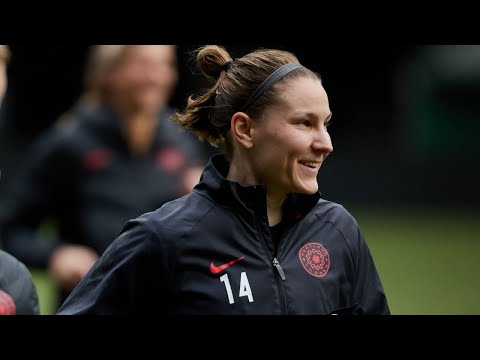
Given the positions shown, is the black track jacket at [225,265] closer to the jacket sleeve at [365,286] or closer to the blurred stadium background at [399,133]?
the jacket sleeve at [365,286]

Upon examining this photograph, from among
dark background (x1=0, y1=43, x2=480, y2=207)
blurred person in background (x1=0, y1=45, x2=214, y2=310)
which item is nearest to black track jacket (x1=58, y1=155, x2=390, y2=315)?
blurred person in background (x1=0, y1=45, x2=214, y2=310)

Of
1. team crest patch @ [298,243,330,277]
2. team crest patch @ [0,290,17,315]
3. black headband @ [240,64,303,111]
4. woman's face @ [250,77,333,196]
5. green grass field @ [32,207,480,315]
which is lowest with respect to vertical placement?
green grass field @ [32,207,480,315]

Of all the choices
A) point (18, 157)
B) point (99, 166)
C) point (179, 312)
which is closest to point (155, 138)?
point (99, 166)

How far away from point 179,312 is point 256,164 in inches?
23.0

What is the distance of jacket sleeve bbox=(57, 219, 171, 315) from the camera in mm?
2814

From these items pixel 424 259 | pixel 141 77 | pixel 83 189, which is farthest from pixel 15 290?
pixel 424 259

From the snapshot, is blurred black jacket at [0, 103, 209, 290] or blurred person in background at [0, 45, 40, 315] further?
blurred black jacket at [0, 103, 209, 290]

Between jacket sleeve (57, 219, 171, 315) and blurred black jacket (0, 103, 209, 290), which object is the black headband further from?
blurred black jacket (0, 103, 209, 290)

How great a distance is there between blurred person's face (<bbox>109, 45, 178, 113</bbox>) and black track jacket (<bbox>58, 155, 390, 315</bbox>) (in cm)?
171

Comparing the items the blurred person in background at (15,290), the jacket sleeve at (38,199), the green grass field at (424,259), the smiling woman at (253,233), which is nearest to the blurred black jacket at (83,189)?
the jacket sleeve at (38,199)

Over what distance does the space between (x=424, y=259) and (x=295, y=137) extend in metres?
9.30

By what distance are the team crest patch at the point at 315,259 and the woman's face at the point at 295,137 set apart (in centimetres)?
19

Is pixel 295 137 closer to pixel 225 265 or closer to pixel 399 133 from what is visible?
pixel 225 265

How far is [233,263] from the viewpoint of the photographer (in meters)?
2.89
